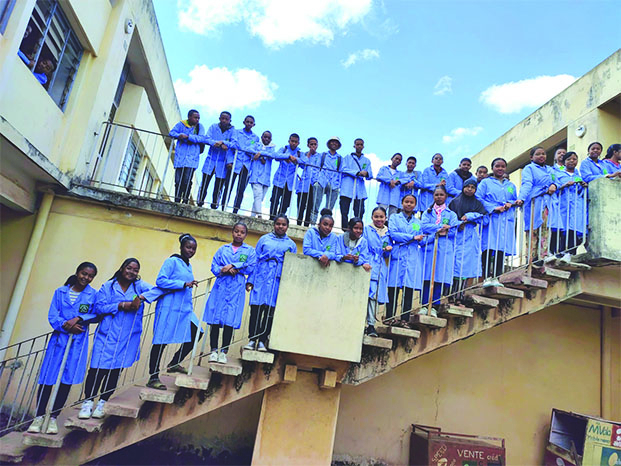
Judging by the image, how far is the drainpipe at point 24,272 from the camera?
604 centimetres

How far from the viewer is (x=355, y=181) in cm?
745

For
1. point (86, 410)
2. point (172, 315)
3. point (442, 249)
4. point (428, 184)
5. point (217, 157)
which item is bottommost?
point (86, 410)

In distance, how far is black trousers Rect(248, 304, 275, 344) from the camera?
4.84 meters

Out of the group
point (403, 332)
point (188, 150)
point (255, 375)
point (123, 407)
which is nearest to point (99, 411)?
point (123, 407)

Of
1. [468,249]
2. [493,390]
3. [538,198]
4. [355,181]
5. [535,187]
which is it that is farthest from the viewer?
[355,181]

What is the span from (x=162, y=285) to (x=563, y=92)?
9.48 metres

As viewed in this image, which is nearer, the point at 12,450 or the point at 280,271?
the point at 12,450

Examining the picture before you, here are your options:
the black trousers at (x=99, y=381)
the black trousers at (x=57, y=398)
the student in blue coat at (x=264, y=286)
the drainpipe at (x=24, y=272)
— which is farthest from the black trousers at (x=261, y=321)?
the drainpipe at (x=24, y=272)

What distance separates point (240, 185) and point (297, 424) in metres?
3.78

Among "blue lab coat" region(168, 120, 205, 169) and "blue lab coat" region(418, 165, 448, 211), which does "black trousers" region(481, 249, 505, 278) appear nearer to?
"blue lab coat" region(418, 165, 448, 211)

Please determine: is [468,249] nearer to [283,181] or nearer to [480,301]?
[480,301]

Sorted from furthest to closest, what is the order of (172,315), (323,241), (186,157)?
(186,157), (323,241), (172,315)

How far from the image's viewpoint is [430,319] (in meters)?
4.91

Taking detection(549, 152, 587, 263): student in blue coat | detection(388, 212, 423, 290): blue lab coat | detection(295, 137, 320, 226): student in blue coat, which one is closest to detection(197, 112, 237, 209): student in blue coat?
detection(295, 137, 320, 226): student in blue coat
